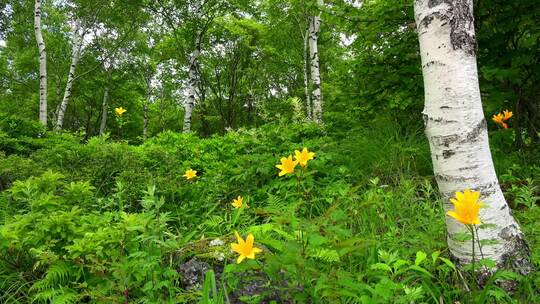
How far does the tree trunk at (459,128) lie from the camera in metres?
1.90

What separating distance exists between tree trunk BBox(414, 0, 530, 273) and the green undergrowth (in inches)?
5.9

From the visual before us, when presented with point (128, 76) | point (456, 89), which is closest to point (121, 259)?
point (456, 89)

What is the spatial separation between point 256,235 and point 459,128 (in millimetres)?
1257

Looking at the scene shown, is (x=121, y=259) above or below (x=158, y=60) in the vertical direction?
below

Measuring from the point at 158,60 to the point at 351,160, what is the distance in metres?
17.5

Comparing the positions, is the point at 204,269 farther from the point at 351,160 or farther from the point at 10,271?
the point at 351,160

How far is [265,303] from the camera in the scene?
171 centimetres

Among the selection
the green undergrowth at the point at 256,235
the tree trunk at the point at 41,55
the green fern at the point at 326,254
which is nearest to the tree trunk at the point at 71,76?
the tree trunk at the point at 41,55

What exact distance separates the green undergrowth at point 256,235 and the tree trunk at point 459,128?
5.9 inches

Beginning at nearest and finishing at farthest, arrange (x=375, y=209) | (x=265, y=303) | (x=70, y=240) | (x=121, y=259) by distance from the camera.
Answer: (x=265, y=303) < (x=121, y=259) < (x=70, y=240) < (x=375, y=209)

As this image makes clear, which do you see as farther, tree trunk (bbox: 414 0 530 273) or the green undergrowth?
tree trunk (bbox: 414 0 530 273)

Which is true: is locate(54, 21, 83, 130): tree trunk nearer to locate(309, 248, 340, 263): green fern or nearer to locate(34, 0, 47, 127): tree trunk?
locate(34, 0, 47, 127): tree trunk

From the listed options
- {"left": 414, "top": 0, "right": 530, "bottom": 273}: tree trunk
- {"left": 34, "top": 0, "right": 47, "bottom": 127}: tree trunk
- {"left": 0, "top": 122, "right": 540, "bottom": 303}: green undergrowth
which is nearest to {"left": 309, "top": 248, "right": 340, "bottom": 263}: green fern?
{"left": 0, "top": 122, "right": 540, "bottom": 303}: green undergrowth

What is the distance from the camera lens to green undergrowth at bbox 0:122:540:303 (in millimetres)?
1569
